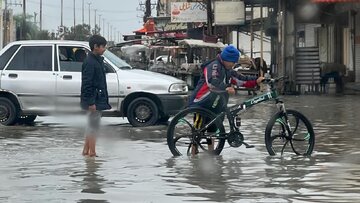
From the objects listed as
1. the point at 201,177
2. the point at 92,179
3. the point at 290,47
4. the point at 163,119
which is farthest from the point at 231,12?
the point at 92,179

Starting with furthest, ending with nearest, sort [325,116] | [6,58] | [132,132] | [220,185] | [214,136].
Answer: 1. [325,116]
2. [6,58]
3. [132,132]
4. [214,136]
5. [220,185]

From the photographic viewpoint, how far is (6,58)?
54.1 feet

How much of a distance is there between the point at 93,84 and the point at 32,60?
17.6 ft

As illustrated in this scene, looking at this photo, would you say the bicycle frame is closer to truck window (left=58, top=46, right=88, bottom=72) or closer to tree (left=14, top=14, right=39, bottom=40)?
truck window (left=58, top=46, right=88, bottom=72)

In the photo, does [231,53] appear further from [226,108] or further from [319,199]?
[319,199]

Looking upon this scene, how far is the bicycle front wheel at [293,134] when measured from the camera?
37.1 feet

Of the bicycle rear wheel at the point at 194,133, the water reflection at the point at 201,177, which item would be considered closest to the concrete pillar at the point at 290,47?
the bicycle rear wheel at the point at 194,133

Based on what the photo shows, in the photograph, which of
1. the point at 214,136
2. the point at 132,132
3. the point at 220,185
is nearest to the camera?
the point at 220,185

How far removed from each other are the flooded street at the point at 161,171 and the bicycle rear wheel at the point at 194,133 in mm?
190

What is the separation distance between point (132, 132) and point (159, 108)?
116 centimetres

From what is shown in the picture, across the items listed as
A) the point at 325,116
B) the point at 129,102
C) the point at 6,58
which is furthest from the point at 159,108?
the point at 325,116

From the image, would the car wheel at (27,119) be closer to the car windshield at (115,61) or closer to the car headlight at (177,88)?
the car windshield at (115,61)

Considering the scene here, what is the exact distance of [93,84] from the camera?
11430mm

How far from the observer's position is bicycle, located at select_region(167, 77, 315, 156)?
1123 cm
